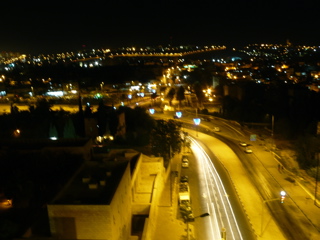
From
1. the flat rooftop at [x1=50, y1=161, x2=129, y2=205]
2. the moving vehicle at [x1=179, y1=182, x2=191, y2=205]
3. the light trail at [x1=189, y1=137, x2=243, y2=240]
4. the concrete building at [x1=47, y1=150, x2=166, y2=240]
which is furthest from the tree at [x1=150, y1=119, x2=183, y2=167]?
the flat rooftop at [x1=50, y1=161, x2=129, y2=205]

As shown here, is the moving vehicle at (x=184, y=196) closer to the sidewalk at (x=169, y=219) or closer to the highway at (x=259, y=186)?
the sidewalk at (x=169, y=219)

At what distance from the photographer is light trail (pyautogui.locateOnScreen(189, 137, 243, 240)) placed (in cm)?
1213

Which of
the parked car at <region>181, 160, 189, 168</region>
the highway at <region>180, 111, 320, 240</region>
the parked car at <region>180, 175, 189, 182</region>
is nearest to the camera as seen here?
the highway at <region>180, 111, 320, 240</region>

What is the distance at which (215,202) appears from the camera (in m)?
14.3

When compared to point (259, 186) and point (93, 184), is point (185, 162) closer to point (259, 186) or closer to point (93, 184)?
point (259, 186)

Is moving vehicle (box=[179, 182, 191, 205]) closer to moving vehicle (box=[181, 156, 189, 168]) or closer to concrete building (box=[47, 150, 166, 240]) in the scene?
concrete building (box=[47, 150, 166, 240])

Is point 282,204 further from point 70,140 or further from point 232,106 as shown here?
point 232,106

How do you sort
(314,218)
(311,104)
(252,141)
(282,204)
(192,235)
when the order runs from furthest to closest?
(311,104)
(252,141)
(282,204)
(314,218)
(192,235)

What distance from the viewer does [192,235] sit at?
38.5 ft

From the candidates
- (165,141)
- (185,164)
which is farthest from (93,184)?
(185,164)

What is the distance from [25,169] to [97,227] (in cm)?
506

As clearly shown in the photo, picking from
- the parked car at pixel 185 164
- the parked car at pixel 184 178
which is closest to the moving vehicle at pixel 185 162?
the parked car at pixel 185 164

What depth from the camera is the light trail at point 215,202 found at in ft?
39.8

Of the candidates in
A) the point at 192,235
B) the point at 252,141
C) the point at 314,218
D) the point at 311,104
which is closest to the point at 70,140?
the point at 192,235
